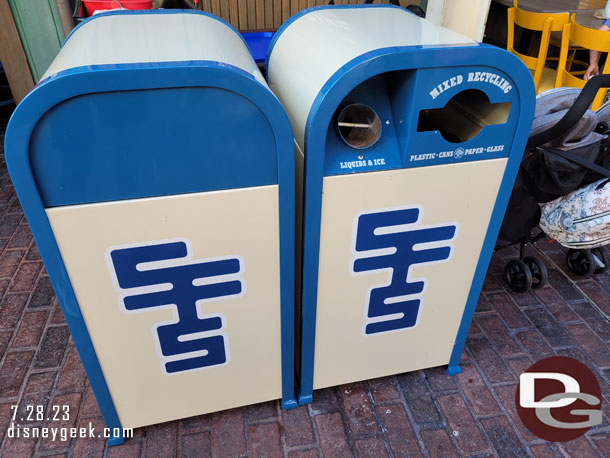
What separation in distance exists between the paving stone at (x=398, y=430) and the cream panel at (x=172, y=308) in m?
0.58

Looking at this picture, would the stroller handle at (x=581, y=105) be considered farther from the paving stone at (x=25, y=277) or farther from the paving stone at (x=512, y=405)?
the paving stone at (x=25, y=277)

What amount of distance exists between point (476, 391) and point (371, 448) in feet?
2.33

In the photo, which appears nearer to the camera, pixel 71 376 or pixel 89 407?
pixel 89 407

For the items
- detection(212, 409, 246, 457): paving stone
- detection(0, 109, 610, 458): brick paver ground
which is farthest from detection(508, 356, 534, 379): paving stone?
detection(212, 409, 246, 457): paving stone

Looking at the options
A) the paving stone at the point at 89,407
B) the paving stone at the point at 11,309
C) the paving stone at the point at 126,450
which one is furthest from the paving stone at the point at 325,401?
the paving stone at the point at 11,309

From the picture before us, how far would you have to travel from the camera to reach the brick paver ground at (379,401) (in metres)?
2.32

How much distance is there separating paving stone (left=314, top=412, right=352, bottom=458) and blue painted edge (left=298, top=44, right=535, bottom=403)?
0.61 m

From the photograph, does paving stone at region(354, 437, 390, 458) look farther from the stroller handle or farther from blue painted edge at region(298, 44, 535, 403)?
the stroller handle

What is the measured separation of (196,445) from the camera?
2326 millimetres

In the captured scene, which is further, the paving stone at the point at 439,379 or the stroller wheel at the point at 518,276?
the stroller wheel at the point at 518,276

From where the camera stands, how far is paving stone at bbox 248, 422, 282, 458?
7.53 feet

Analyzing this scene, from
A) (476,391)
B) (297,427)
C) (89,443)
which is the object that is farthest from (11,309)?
(476,391)

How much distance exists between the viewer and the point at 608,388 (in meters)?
2.65

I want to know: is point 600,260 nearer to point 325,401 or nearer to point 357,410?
point 357,410
